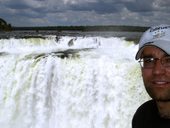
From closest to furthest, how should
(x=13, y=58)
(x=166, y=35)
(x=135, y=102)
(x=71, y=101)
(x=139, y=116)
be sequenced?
(x=166, y=35) < (x=139, y=116) < (x=135, y=102) < (x=71, y=101) < (x=13, y=58)

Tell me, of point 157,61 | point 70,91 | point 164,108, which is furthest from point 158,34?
point 70,91

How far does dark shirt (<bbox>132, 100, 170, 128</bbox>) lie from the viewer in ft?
5.63

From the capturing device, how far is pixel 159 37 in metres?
1.61

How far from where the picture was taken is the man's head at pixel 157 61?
5.31 ft

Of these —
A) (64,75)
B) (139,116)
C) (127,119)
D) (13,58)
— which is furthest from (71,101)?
(139,116)

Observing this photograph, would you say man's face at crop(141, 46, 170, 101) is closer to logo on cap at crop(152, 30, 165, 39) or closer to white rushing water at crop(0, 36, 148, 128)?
logo on cap at crop(152, 30, 165, 39)

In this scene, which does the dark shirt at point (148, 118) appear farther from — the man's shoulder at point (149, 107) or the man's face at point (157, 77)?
the man's face at point (157, 77)

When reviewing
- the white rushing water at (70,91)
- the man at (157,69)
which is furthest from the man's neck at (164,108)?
the white rushing water at (70,91)

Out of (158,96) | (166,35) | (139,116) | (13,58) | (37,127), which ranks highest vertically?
(166,35)

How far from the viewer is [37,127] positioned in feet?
38.1

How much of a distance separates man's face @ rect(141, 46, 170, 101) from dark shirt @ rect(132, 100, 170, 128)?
12 cm

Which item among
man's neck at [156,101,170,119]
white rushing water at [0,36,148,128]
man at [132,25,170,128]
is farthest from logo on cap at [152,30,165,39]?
white rushing water at [0,36,148,128]

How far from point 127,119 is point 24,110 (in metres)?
3.13

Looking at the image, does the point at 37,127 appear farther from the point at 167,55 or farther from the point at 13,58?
the point at 167,55
